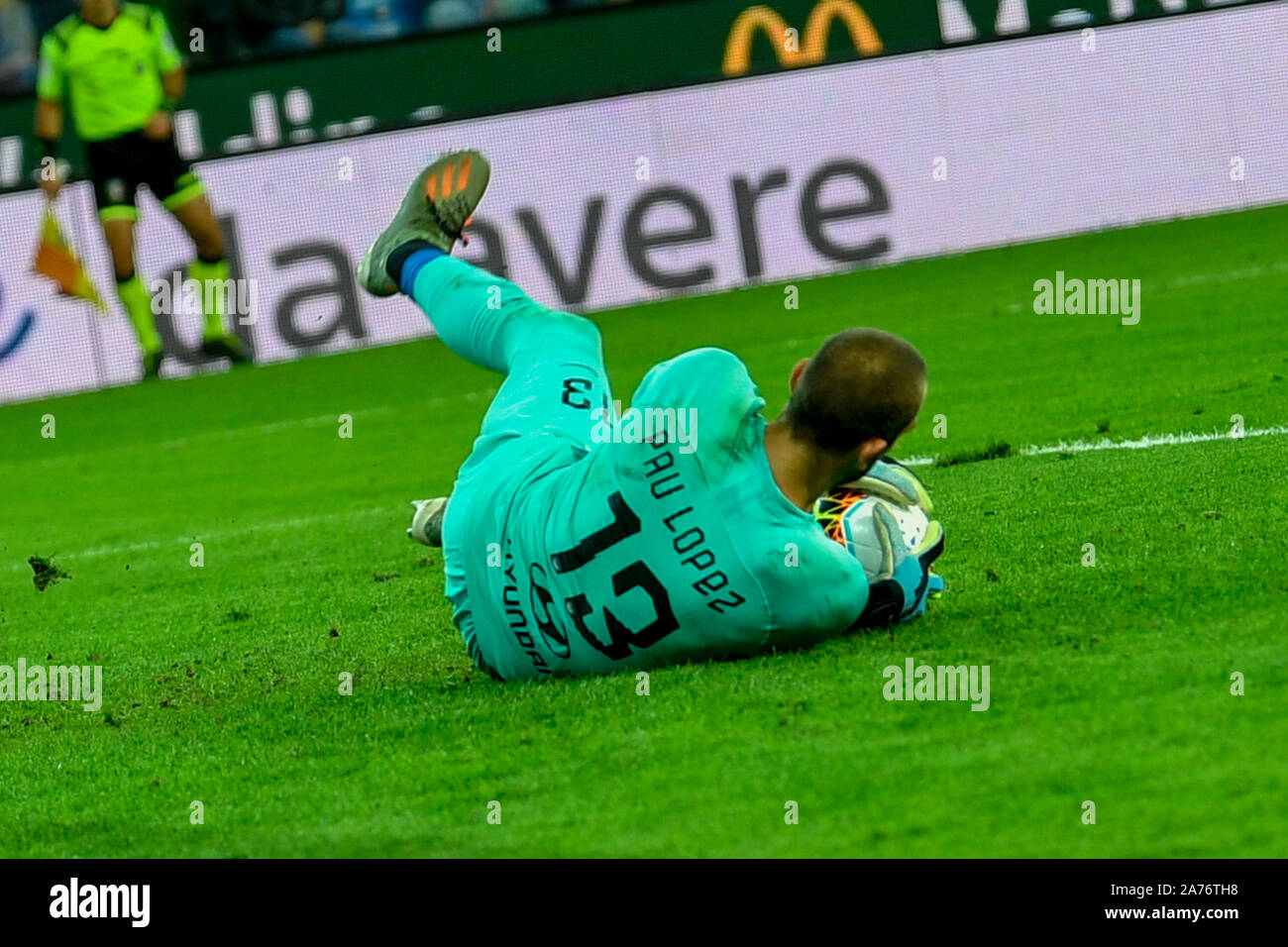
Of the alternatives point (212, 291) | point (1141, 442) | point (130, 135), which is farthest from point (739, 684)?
point (130, 135)

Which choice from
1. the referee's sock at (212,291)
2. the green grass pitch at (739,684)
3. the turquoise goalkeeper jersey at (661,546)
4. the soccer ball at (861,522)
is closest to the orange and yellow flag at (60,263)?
the referee's sock at (212,291)

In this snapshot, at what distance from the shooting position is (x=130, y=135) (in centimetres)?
1695

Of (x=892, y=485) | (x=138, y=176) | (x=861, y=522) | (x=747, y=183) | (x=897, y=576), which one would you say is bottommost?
(x=897, y=576)

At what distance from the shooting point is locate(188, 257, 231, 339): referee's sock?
16578mm

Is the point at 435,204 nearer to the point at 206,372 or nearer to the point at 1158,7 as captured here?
the point at 206,372

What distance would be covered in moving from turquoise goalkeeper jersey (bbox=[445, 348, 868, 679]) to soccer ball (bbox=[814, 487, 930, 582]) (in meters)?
0.15

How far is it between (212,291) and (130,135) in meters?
1.47

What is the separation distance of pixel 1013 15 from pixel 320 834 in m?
17.6

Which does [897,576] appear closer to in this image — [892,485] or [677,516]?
[892,485]

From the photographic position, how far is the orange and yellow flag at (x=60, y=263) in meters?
16.5

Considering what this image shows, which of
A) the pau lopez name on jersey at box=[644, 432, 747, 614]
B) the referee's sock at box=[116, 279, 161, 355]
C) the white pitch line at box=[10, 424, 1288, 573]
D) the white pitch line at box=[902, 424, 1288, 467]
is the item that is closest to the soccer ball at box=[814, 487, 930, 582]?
the pau lopez name on jersey at box=[644, 432, 747, 614]

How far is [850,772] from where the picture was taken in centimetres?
457

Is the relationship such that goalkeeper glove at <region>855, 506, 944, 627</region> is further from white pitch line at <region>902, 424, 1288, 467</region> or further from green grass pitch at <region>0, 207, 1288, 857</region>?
white pitch line at <region>902, 424, 1288, 467</region>
